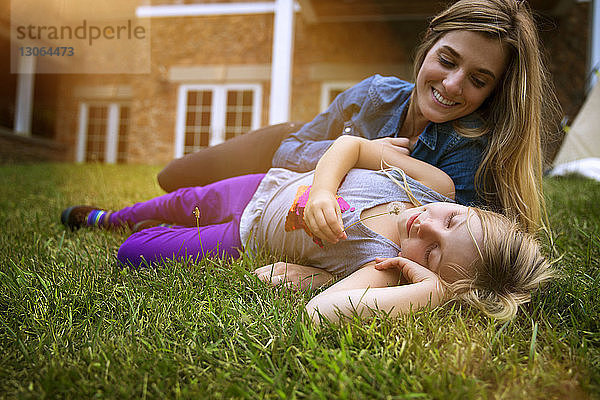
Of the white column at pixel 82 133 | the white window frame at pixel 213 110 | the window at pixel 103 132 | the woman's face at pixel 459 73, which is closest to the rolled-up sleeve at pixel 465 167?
the woman's face at pixel 459 73

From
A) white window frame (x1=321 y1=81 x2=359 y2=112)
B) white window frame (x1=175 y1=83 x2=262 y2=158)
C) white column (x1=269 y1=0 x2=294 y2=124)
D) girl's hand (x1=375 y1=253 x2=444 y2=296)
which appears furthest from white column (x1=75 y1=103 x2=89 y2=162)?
girl's hand (x1=375 y1=253 x2=444 y2=296)

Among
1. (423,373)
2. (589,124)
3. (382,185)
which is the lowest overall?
(423,373)

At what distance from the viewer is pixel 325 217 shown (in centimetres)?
126

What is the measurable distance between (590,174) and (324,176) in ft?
12.6

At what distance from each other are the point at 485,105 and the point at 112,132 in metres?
9.42

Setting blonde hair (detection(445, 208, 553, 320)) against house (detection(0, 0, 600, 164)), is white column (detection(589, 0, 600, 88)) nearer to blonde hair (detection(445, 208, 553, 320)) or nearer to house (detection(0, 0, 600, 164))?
house (detection(0, 0, 600, 164))

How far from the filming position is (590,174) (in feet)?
13.6

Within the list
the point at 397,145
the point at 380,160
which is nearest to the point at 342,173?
the point at 380,160

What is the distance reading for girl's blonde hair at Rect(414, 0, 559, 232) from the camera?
160 centimetres

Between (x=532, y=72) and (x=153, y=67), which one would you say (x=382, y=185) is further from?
(x=153, y=67)

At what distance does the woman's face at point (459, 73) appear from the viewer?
5.14 ft

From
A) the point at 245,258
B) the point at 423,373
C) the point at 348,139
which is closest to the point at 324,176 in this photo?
the point at 348,139

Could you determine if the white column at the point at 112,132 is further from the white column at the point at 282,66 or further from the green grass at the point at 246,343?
the green grass at the point at 246,343

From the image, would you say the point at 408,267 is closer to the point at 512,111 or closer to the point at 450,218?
the point at 450,218
